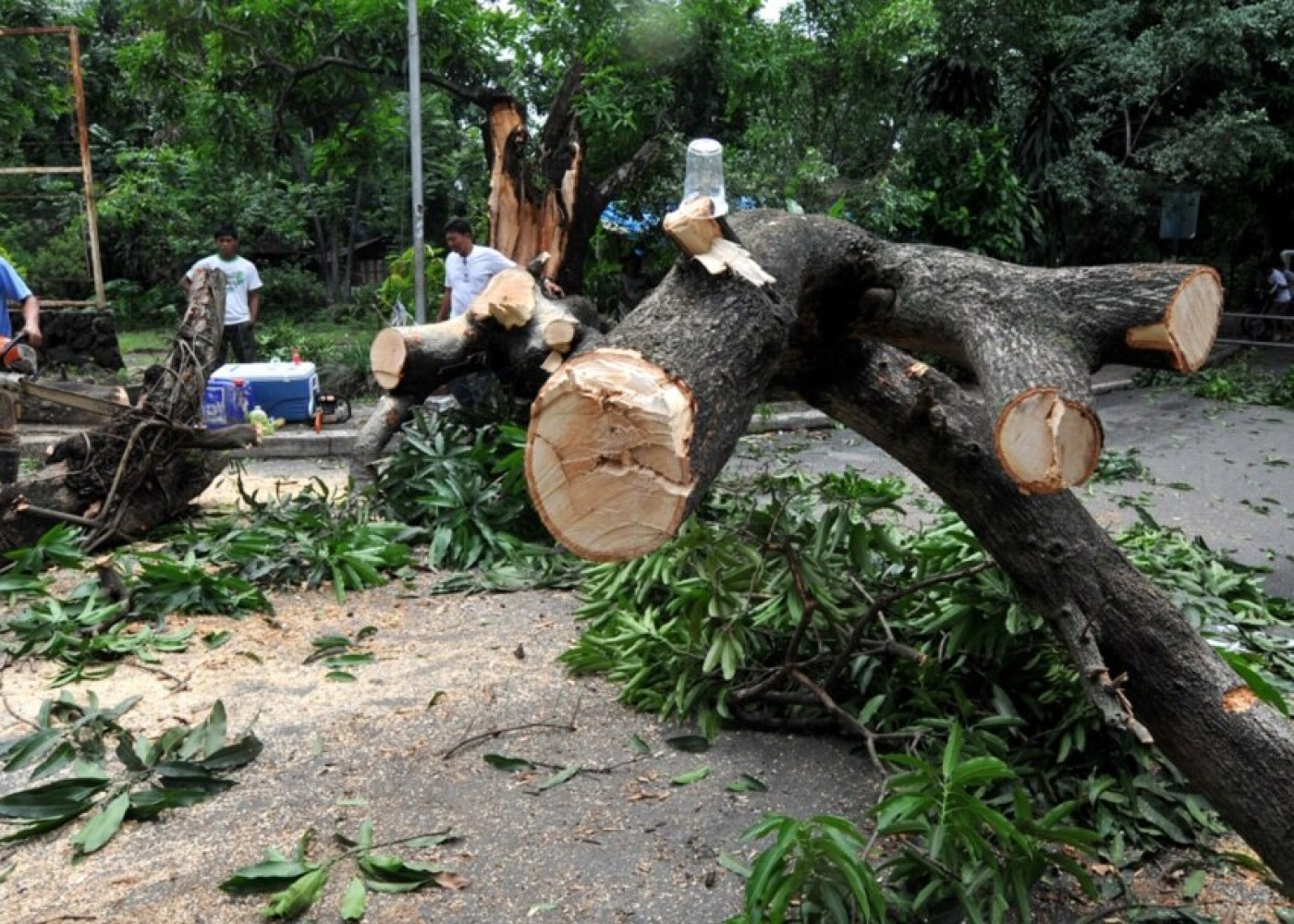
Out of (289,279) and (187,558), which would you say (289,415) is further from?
(289,279)

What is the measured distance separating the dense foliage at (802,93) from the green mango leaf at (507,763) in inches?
334

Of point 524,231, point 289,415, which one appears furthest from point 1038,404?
point 524,231

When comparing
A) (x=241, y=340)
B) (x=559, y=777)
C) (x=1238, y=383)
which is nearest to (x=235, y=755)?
(x=559, y=777)

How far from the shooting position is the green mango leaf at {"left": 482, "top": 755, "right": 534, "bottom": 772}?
3736mm

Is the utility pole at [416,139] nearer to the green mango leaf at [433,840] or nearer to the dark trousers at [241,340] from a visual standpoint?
the dark trousers at [241,340]

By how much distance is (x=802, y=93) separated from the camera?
12.5 m

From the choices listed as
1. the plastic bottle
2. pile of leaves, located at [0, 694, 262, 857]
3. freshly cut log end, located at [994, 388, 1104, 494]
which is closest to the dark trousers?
the plastic bottle

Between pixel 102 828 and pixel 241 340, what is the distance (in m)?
7.88

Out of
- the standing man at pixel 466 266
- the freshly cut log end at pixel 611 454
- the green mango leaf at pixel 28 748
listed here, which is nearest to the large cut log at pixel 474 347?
the standing man at pixel 466 266

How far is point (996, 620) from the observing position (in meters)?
3.93

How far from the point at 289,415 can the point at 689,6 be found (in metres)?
5.50

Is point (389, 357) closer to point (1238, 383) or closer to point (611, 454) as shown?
point (611, 454)

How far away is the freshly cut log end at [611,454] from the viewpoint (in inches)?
93.3

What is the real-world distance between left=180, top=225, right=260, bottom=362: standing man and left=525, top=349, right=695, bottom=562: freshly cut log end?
836 centimetres
